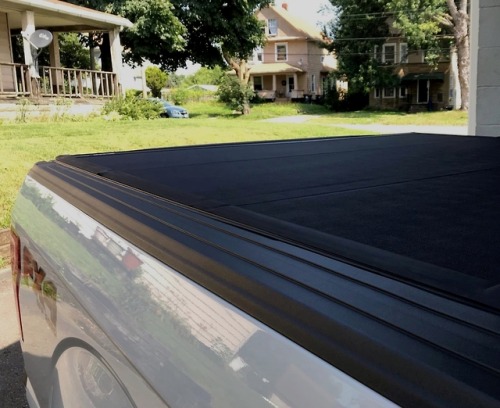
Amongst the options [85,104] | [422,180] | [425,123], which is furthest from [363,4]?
[422,180]

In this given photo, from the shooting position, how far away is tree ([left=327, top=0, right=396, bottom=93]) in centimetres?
3669

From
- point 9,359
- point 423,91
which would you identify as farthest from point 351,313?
point 423,91

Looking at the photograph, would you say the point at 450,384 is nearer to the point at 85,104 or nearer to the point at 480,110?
the point at 480,110

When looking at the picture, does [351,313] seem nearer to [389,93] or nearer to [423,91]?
[389,93]

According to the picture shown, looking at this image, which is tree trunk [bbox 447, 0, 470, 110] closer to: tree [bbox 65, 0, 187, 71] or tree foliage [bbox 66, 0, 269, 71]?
tree foliage [bbox 66, 0, 269, 71]

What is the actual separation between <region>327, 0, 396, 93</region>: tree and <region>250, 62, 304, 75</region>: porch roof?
11.0 metres

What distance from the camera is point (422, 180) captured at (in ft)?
6.75

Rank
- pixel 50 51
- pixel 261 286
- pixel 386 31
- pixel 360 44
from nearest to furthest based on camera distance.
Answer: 1. pixel 261 286
2. pixel 50 51
3. pixel 360 44
4. pixel 386 31

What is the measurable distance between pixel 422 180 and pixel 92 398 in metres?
1.36

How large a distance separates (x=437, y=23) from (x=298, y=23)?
69.7 ft

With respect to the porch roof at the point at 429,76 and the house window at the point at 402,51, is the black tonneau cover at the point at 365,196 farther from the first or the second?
the house window at the point at 402,51

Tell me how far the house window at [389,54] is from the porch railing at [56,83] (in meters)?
25.6

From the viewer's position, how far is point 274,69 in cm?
4947

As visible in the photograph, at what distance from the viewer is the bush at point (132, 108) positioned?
16.1 m
